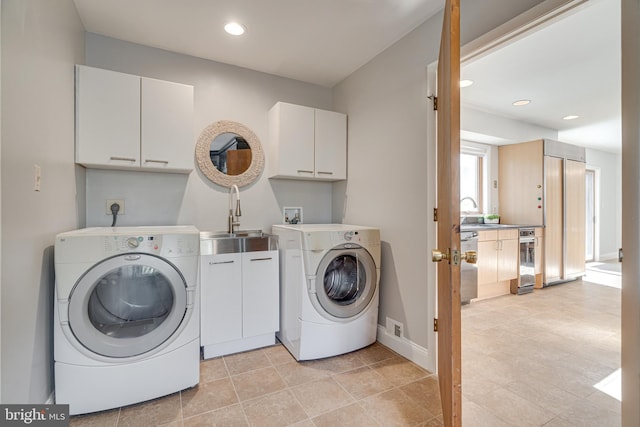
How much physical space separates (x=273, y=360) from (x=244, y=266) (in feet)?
2.34

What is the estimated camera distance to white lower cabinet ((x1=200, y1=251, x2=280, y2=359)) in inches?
85.9

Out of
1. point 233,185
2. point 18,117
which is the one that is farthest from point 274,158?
point 18,117

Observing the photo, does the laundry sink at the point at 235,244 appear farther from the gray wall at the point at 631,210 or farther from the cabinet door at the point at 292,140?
the gray wall at the point at 631,210

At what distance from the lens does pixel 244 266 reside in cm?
229

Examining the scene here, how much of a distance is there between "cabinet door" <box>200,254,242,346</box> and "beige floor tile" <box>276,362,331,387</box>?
1.49ft

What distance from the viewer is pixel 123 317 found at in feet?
5.59

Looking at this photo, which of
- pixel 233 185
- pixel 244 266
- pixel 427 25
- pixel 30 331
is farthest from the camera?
pixel 233 185

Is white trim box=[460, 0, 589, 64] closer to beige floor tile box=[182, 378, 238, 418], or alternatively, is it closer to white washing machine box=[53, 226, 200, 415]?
white washing machine box=[53, 226, 200, 415]

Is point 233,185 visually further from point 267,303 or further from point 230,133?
point 267,303

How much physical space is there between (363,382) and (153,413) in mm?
1201

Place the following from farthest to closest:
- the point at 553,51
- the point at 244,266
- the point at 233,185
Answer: the point at 233,185 → the point at 553,51 → the point at 244,266

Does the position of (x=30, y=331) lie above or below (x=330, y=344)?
above

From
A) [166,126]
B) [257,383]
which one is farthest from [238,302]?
[166,126]

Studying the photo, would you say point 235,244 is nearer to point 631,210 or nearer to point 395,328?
point 395,328
